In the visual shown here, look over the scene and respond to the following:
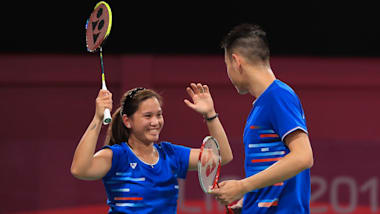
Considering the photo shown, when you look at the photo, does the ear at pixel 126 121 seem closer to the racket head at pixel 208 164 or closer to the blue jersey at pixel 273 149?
the racket head at pixel 208 164

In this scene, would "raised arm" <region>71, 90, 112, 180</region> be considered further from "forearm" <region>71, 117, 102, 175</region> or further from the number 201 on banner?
the number 201 on banner

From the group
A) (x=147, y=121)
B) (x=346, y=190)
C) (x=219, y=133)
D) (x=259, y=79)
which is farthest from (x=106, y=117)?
(x=346, y=190)

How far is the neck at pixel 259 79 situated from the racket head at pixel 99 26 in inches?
33.6

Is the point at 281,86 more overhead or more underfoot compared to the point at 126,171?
more overhead

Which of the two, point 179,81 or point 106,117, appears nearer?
point 106,117

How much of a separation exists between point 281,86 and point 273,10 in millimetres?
3324

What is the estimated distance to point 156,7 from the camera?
17.9 ft

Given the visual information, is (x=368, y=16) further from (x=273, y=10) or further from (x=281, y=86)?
(x=281, y=86)

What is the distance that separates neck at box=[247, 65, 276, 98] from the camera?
92.9 inches

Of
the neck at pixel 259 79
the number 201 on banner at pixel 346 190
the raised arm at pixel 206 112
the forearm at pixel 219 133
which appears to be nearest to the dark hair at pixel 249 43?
the neck at pixel 259 79

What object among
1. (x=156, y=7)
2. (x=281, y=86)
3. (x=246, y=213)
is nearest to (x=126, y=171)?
(x=246, y=213)

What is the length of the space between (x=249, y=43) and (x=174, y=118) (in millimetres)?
3023

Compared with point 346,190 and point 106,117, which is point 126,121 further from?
point 346,190

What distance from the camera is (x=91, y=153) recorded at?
8.47ft
